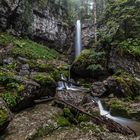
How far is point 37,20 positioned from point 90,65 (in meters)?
12.5

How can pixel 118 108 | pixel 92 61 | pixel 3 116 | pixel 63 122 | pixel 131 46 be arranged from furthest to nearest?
pixel 92 61
pixel 131 46
pixel 118 108
pixel 63 122
pixel 3 116

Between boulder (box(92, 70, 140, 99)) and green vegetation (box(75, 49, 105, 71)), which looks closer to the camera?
boulder (box(92, 70, 140, 99))

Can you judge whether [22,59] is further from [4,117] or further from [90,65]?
[4,117]

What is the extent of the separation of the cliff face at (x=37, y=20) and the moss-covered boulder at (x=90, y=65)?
9354 millimetres

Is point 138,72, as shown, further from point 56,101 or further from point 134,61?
Answer: point 56,101

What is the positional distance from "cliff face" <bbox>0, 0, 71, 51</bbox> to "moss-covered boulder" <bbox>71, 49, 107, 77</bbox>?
9.35 meters

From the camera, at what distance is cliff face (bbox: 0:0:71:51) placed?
80.8 ft

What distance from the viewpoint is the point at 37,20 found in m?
28.6

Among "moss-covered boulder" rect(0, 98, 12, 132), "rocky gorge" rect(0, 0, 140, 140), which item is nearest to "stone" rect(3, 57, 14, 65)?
"rocky gorge" rect(0, 0, 140, 140)

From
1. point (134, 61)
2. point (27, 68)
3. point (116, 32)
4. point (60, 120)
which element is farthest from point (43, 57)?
point (60, 120)

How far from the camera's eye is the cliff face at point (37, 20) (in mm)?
24641

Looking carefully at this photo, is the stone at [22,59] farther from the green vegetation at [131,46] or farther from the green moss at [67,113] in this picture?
the green moss at [67,113]

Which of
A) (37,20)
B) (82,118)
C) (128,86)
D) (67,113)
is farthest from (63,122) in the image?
(37,20)

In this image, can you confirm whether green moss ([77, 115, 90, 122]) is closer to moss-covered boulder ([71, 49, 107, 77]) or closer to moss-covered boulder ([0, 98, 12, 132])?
moss-covered boulder ([0, 98, 12, 132])
